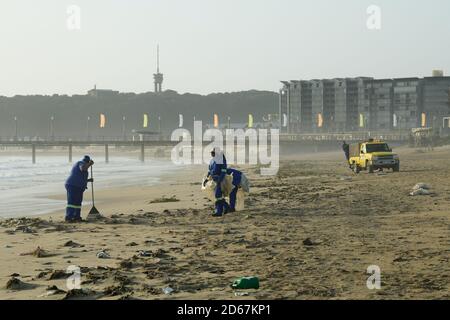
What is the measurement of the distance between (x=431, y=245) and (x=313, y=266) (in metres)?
2.41

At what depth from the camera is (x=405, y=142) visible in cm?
9275

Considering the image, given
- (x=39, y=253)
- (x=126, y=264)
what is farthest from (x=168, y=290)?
(x=39, y=253)

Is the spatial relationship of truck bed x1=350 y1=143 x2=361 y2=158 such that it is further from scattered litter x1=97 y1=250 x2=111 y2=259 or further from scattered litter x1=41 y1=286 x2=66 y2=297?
scattered litter x1=41 y1=286 x2=66 y2=297

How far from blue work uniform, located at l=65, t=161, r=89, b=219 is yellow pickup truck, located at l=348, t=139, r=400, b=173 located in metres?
18.9

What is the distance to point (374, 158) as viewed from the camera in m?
31.9

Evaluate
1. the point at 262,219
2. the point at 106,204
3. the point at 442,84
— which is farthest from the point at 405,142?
the point at 262,219

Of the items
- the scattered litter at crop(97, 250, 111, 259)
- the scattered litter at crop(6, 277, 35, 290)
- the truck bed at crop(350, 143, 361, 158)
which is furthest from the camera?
the truck bed at crop(350, 143, 361, 158)

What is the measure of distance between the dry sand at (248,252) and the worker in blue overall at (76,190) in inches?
14.1

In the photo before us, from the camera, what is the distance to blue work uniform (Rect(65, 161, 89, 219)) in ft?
52.1

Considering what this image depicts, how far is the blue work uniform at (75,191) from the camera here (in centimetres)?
1587

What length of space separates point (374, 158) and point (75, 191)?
19.3 m

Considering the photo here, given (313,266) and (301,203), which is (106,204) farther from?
(313,266)

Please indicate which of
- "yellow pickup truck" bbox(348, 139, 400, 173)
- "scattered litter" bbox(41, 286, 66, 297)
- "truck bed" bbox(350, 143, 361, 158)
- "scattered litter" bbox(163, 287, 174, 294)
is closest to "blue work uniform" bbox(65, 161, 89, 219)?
"scattered litter" bbox(41, 286, 66, 297)

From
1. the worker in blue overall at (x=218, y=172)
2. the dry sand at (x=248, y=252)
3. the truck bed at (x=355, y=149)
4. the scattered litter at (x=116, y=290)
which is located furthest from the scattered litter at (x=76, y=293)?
the truck bed at (x=355, y=149)
